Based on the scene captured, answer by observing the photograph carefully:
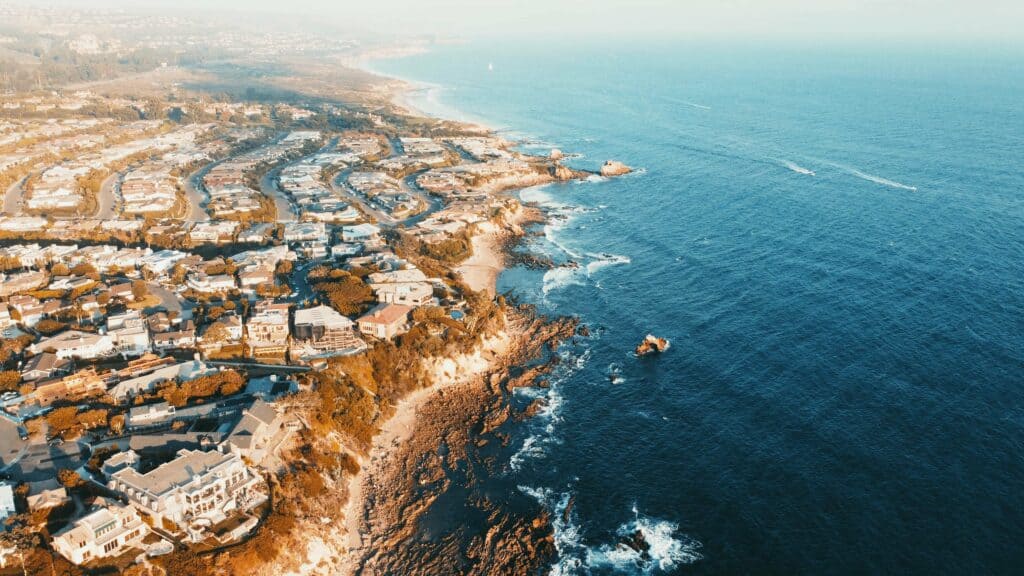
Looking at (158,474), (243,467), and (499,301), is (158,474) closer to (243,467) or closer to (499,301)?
(243,467)

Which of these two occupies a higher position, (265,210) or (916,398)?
(916,398)

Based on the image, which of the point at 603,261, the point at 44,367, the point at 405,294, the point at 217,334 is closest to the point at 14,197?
the point at 44,367

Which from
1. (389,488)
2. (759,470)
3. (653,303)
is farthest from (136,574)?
(653,303)

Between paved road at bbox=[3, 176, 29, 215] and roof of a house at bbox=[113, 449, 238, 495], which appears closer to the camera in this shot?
roof of a house at bbox=[113, 449, 238, 495]

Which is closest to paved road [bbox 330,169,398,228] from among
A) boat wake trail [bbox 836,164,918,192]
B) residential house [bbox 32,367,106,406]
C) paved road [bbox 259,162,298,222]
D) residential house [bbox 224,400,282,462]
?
paved road [bbox 259,162,298,222]

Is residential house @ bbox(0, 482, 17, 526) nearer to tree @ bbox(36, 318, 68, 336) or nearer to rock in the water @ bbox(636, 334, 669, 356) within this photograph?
tree @ bbox(36, 318, 68, 336)

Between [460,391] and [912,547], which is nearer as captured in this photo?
[912,547]
